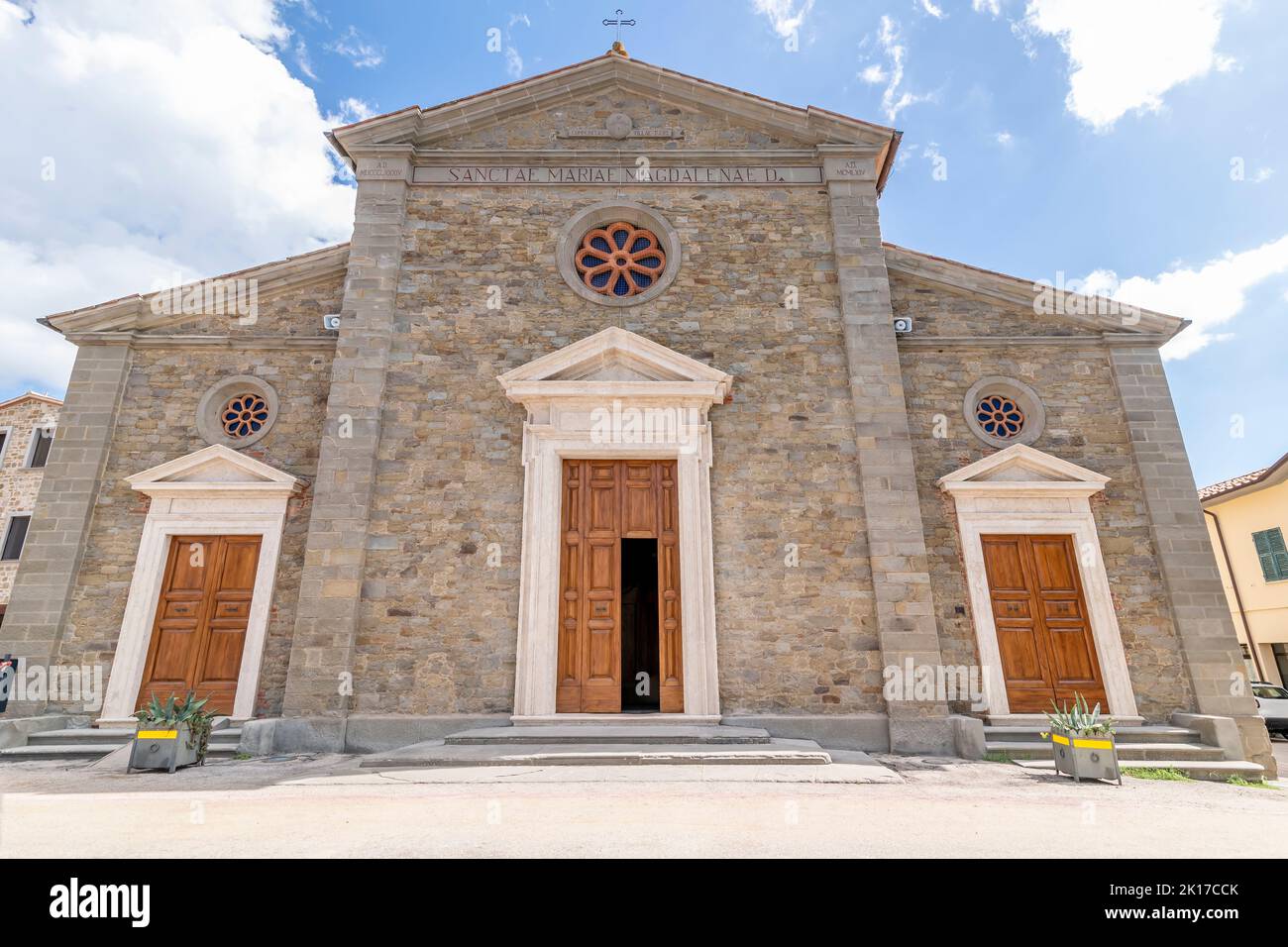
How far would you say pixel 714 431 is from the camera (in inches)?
365

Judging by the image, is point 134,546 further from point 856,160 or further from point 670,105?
point 856,160

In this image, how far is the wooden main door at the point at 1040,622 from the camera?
8.69 metres

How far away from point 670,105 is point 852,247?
4081mm

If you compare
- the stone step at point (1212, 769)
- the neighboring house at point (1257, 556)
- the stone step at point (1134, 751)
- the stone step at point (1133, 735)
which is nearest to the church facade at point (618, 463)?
the stone step at point (1133, 735)

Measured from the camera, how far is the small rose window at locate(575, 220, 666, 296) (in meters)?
10.2

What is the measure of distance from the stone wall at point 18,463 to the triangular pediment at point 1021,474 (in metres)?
24.0

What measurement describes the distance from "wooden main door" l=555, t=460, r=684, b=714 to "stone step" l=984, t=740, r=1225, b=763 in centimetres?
394

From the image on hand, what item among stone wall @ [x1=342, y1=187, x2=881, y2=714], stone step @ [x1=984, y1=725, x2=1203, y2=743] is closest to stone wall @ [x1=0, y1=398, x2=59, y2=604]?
stone wall @ [x1=342, y1=187, x2=881, y2=714]

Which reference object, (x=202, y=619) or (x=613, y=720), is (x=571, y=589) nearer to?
(x=613, y=720)

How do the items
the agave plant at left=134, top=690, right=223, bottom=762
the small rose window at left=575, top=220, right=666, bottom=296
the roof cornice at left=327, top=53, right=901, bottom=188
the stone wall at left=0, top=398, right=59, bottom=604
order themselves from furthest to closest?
1. the stone wall at left=0, top=398, right=59, bottom=604
2. the roof cornice at left=327, top=53, right=901, bottom=188
3. the small rose window at left=575, top=220, right=666, bottom=296
4. the agave plant at left=134, top=690, right=223, bottom=762

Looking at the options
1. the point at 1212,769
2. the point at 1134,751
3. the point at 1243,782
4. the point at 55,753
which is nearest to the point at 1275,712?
the point at 1243,782

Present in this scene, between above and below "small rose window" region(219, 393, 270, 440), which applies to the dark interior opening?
below

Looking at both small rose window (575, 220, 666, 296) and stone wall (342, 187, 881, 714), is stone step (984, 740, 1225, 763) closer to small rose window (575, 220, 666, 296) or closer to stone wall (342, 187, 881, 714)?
stone wall (342, 187, 881, 714)

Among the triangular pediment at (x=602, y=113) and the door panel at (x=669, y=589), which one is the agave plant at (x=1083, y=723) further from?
the triangular pediment at (x=602, y=113)
